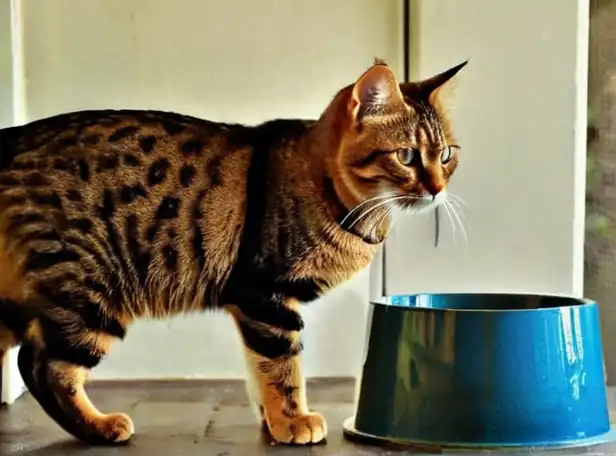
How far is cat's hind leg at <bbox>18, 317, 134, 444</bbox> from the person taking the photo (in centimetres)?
93

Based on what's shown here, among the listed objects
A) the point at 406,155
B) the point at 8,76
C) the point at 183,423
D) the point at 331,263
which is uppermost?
the point at 8,76

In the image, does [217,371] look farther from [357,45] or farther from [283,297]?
[357,45]

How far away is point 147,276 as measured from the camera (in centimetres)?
97

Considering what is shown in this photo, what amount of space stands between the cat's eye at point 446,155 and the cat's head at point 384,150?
11 mm

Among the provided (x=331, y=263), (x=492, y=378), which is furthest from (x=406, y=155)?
(x=492, y=378)

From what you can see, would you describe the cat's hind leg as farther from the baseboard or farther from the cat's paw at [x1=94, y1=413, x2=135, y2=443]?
the baseboard

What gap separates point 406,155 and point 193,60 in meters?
0.43

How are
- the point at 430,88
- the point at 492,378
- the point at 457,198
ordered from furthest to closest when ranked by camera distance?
the point at 457,198 < the point at 430,88 < the point at 492,378

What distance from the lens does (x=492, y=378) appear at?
0.90m

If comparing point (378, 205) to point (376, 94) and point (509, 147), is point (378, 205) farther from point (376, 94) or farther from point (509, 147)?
point (509, 147)

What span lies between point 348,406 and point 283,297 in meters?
0.28

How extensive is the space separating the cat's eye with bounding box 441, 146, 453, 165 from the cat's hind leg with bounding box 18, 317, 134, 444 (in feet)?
1.31

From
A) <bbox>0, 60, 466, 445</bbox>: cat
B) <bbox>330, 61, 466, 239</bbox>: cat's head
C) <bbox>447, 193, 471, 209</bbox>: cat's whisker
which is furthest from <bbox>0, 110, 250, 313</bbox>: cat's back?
<bbox>447, 193, 471, 209</bbox>: cat's whisker

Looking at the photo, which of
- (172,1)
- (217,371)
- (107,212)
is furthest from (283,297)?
(172,1)
